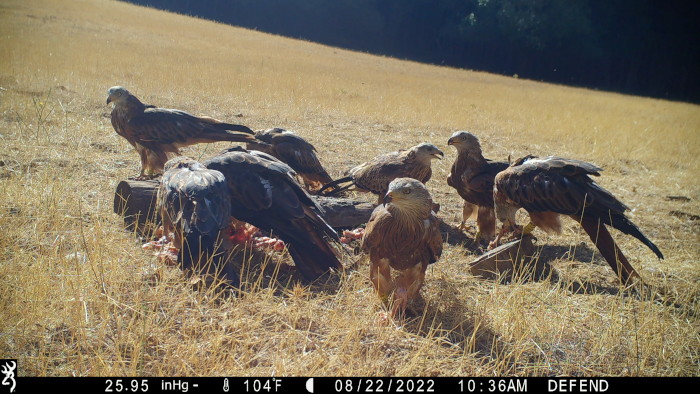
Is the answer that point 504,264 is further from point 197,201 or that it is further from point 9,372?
point 9,372

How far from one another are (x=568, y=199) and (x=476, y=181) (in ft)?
3.74

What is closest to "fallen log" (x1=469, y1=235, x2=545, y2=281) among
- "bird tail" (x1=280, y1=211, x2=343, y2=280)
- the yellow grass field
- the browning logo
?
the yellow grass field

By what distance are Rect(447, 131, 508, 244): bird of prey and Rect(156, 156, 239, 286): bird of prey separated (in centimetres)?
299

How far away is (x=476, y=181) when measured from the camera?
5.79 m

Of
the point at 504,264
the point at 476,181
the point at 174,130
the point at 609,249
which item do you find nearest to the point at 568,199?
the point at 609,249

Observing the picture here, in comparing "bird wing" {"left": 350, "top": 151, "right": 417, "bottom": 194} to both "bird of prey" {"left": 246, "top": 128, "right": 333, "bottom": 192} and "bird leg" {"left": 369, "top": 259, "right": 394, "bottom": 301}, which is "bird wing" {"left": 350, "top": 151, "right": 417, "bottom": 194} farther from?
"bird leg" {"left": 369, "top": 259, "right": 394, "bottom": 301}

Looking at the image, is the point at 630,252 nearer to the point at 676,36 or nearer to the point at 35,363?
the point at 35,363

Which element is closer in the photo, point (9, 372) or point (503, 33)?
point (9, 372)

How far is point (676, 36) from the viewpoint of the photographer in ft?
101

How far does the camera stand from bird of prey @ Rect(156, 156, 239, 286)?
3773 mm

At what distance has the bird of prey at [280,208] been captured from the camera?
4262 mm
